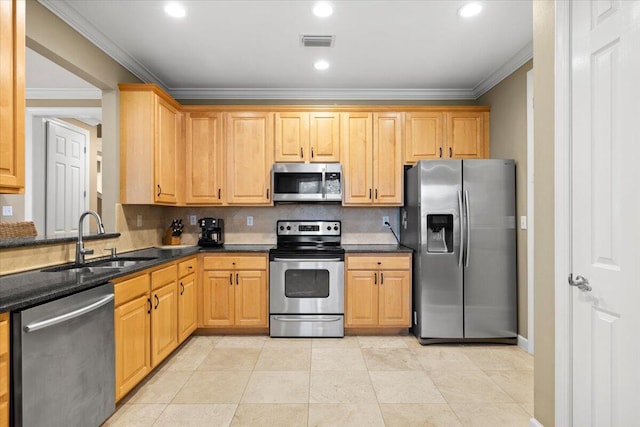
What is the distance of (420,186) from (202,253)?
2.32m

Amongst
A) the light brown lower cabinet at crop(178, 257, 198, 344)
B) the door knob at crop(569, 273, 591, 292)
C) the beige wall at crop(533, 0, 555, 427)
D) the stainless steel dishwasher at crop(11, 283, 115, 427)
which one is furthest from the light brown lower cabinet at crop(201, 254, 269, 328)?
the door knob at crop(569, 273, 591, 292)

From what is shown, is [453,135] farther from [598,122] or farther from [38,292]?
[38,292]

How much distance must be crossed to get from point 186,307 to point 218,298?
398mm

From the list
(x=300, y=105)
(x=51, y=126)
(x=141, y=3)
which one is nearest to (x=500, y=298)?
(x=300, y=105)

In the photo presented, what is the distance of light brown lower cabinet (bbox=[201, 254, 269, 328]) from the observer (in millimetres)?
3736

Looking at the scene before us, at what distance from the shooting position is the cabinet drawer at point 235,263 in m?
3.75

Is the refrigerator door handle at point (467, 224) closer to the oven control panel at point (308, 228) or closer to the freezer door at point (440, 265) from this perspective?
the freezer door at point (440, 265)

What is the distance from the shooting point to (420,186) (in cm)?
346

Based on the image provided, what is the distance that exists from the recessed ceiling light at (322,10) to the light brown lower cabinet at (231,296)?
243 cm

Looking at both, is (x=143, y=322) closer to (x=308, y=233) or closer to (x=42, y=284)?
(x=42, y=284)

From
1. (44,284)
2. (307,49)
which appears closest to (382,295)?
(307,49)

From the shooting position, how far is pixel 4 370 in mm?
1414

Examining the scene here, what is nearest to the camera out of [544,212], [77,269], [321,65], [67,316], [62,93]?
[67,316]

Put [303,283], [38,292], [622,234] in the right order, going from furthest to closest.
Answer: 1. [303,283]
2. [38,292]
3. [622,234]
